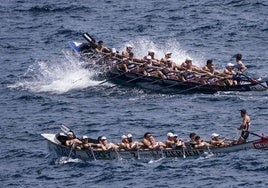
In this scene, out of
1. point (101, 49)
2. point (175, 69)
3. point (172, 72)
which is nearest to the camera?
point (172, 72)

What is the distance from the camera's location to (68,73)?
260 feet

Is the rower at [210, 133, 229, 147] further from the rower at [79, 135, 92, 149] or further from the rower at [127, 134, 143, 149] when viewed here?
the rower at [79, 135, 92, 149]

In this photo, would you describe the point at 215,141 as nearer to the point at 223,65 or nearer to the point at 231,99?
the point at 231,99

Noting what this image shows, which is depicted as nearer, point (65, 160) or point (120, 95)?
point (65, 160)

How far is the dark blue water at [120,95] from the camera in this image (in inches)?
2243

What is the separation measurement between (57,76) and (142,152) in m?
20.9

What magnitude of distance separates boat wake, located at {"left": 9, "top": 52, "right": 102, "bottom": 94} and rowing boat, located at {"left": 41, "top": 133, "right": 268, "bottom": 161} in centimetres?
1379

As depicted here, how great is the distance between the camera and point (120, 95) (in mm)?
72500

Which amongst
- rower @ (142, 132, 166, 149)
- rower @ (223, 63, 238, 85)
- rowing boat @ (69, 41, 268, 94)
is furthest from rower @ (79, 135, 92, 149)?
rower @ (223, 63, 238, 85)

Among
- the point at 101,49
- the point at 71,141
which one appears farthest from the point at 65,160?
the point at 101,49

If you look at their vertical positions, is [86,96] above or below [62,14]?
below

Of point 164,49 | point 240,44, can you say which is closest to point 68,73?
point 164,49

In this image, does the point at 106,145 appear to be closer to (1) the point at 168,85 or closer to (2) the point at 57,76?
(1) the point at 168,85

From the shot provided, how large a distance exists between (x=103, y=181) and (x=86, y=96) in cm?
1746
